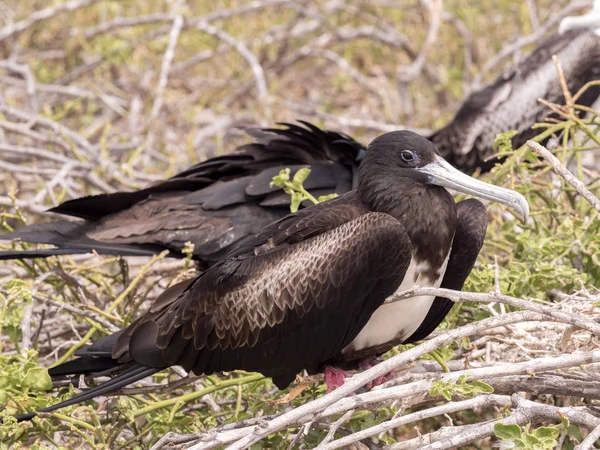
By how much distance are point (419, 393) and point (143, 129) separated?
2481mm

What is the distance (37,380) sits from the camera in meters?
2.57

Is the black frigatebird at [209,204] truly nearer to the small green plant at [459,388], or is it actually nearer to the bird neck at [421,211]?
the bird neck at [421,211]

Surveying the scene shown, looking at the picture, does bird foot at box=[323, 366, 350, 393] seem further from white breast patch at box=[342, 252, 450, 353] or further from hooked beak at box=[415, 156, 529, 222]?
hooked beak at box=[415, 156, 529, 222]

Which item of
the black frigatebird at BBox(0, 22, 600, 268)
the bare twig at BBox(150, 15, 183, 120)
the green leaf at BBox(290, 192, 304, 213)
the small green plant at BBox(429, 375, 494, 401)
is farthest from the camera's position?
the bare twig at BBox(150, 15, 183, 120)

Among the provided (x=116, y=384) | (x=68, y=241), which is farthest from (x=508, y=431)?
(x=68, y=241)

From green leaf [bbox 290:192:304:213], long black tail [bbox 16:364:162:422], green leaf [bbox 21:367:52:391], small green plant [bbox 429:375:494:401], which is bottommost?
long black tail [bbox 16:364:162:422]

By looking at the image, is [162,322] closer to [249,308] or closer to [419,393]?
[249,308]

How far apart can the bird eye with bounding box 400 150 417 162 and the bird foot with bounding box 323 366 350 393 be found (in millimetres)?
586

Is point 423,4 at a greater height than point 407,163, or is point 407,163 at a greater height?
point 423,4

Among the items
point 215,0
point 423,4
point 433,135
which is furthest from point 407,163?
point 215,0

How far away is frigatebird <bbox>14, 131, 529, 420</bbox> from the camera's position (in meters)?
2.50

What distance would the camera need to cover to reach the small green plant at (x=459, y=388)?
221 centimetres

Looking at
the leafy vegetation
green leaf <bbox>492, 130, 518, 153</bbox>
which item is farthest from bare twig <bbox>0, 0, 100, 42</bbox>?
green leaf <bbox>492, 130, 518, 153</bbox>

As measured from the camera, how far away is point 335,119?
15.1 ft
